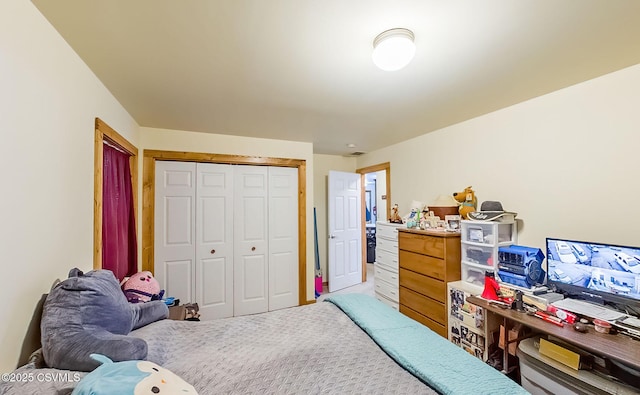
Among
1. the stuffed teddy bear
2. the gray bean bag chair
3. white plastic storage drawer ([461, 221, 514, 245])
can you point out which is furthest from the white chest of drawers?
the gray bean bag chair

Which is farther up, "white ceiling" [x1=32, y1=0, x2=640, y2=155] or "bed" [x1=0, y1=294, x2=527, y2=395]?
"white ceiling" [x1=32, y1=0, x2=640, y2=155]

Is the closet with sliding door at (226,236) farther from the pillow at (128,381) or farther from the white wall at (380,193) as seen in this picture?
the white wall at (380,193)

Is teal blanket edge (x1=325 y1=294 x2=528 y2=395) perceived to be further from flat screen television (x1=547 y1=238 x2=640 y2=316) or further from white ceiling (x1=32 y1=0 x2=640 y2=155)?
white ceiling (x1=32 y1=0 x2=640 y2=155)

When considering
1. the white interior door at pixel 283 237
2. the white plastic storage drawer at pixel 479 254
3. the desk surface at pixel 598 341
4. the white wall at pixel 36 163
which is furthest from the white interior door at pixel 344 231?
the white wall at pixel 36 163

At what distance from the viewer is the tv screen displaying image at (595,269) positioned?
5.25 ft

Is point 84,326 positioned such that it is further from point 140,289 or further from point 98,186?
point 140,289

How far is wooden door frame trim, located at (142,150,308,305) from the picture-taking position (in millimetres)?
3055

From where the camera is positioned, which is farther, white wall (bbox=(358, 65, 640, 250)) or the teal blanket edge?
white wall (bbox=(358, 65, 640, 250))

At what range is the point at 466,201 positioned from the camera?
9.25 feet

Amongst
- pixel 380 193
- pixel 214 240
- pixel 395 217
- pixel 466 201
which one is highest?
pixel 380 193

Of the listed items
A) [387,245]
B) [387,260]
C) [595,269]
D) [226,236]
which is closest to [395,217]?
[387,245]

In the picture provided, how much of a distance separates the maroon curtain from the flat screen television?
3460mm

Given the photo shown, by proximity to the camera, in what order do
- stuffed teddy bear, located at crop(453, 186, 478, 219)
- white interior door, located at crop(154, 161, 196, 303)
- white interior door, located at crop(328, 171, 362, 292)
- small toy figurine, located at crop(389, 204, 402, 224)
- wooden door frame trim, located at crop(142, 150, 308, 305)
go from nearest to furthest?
stuffed teddy bear, located at crop(453, 186, 478, 219)
wooden door frame trim, located at crop(142, 150, 308, 305)
white interior door, located at crop(154, 161, 196, 303)
small toy figurine, located at crop(389, 204, 402, 224)
white interior door, located at crop(328, 171, 362, 292)

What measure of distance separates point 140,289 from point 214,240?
116cm
